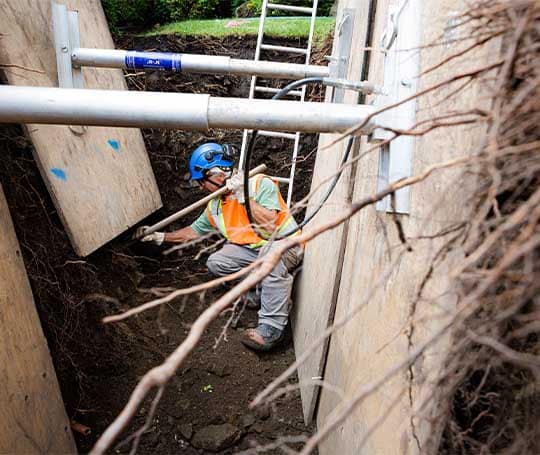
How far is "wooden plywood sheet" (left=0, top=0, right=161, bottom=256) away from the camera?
2.61 m

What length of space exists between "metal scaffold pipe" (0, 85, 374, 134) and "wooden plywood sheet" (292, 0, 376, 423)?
24.6 inches

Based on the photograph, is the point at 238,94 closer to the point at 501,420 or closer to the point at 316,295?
the point at 316,295

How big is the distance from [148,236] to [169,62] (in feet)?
5.80

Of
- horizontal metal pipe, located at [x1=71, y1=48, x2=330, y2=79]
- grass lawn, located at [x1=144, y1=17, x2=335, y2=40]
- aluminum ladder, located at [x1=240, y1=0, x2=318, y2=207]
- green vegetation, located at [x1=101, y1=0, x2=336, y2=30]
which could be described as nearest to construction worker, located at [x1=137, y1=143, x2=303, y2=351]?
aluminum ladder, located at [x1=240, y1=0, x2=318, y2=207]

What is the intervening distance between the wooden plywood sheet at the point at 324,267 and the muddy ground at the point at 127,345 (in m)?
0.27

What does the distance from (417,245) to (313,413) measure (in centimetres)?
193

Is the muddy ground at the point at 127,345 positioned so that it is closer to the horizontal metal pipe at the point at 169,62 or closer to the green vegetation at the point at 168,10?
the horizontal metal pipe at the point at 169,62

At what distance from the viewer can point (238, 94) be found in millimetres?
5094

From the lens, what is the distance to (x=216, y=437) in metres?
2.92

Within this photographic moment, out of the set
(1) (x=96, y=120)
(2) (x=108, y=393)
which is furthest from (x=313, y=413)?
(1) (x=96, y=120)

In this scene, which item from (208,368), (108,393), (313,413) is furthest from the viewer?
(208,368)

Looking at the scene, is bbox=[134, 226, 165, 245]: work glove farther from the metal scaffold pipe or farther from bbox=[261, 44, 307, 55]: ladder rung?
the metal scaffold pipe

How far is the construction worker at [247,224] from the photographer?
3617 millimetres

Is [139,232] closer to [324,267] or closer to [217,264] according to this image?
[217,264]
